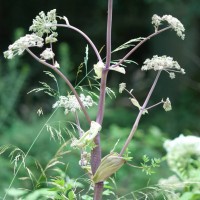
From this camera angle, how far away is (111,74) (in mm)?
5375

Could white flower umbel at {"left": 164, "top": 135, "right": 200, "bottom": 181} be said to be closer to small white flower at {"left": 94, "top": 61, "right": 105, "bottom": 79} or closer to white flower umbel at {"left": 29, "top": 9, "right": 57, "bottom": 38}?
small white flower at {"left": 94, "top": 61, "right": 105, "bottom": 79}

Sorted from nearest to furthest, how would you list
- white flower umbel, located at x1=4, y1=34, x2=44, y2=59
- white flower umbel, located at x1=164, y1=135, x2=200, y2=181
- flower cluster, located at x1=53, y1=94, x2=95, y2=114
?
white flower umbel, located at x1=4, y1=34, x2=44, y2=59 → flower cluster, located at x1=53, y1=94, x2=95, y2=114 → white flower umbel, located at x1=164, y1=135, x2=200, y2=181

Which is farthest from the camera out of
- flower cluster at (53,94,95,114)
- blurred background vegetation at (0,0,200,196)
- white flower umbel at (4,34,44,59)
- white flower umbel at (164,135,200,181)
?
blurred background vegetation at (0,0,200,196)

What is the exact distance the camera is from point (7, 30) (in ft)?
17.8

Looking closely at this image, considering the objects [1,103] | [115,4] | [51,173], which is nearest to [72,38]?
[115,4]

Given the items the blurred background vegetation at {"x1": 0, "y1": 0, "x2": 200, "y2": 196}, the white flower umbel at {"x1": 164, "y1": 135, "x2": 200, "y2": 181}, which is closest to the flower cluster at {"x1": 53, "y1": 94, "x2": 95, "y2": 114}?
the white flower umbel at {"x1": 164, "y1": 135, "x2": 200, "y2": 181}

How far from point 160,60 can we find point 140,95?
4.47 meters

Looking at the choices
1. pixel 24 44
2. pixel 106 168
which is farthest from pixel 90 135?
pixel 24 44

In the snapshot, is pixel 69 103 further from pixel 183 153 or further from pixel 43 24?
pixel 183 153

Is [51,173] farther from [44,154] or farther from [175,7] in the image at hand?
[175,7]

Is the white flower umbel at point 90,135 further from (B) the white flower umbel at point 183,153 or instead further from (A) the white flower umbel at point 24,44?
(B) the white flower umbel at point 183,153

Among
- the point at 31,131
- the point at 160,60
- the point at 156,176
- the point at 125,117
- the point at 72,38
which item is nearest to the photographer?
the point at 160,60

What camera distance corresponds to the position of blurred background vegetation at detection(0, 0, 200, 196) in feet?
11.3

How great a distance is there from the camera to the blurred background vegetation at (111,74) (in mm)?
3455
